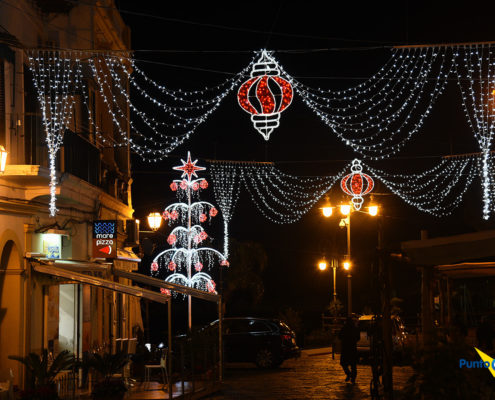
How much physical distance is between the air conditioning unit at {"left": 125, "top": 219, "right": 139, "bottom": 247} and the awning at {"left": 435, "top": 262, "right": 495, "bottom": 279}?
13768 mm

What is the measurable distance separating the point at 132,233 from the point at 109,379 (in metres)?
13.0

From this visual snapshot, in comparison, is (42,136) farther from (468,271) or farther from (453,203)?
(453,203)

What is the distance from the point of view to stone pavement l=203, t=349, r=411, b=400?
17.0m

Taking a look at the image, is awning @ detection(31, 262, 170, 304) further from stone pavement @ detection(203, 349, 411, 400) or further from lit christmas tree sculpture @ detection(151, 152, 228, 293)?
lit christmas tree sculpture @ detection(151, 152, 228, 293)

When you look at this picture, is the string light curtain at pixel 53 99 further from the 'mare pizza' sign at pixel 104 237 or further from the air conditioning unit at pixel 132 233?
the air conditioning unit at pixel 132 233

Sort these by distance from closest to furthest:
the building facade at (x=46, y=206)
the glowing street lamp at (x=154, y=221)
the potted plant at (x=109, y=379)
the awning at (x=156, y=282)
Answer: the potted plant at (x=109, y=379) < the building facade at (x=46, y=206) < the awning at (x=156, y=282) < the glowing street lamp at (x=154, y=221)

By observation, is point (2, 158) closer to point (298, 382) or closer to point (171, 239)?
point (298, 382)

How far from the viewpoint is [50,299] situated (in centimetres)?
1848

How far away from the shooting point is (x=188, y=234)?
3472 cm

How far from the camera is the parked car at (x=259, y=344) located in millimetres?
25266

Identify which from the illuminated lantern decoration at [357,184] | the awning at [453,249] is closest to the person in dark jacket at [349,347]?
the illuminated lantern decoration at [357,184]

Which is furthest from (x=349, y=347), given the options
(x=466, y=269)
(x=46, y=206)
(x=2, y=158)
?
(x=2, y=158)

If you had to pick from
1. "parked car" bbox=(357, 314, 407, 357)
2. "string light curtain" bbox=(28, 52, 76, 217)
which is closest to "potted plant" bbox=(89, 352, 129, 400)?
"string light curtain" bbox=(28, 52, 76, 217)

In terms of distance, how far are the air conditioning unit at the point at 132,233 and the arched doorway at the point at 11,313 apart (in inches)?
429
